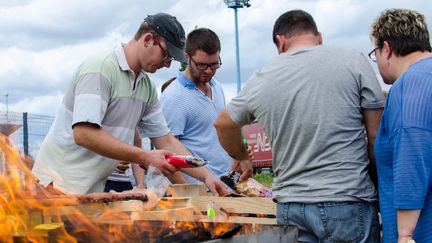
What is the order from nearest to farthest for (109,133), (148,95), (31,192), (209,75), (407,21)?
1. (31,192)
2. (407,21)
3. (109,133)
4. (148,95)
5. (209,75)

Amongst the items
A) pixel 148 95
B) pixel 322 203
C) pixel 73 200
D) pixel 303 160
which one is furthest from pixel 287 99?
pixel 148 95

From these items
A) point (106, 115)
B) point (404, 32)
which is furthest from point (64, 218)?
point (404, 32)

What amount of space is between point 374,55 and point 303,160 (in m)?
0.65

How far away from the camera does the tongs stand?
3.48 m

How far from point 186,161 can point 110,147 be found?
21.0 inches

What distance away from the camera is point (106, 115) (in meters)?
4.00

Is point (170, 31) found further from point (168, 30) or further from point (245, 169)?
point (245, 169)

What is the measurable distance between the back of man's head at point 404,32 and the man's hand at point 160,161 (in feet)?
4.67

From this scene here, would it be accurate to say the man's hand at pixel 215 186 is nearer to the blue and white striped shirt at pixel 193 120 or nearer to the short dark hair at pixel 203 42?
the blue and white striped shirt at pixel 193 120

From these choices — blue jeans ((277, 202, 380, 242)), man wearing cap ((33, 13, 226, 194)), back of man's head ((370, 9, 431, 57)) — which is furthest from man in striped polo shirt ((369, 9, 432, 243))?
man wearing cap ((33, 13, 226, 194))

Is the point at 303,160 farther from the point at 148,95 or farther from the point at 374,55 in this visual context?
the point at 148,95

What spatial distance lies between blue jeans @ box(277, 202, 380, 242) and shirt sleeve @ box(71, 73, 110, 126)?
4.61 ft

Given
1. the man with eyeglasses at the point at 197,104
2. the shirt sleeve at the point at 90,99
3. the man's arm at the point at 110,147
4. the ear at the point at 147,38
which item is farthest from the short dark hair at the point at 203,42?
the man's arm at the point at 110,147

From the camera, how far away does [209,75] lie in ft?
16.8
